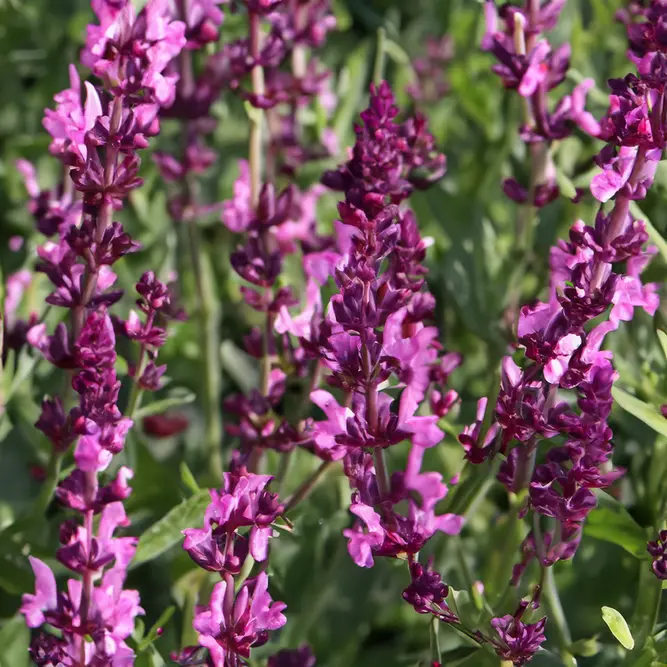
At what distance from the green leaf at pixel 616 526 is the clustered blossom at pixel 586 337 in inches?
4.5

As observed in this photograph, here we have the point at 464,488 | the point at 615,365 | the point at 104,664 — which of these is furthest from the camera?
the point at 615,365

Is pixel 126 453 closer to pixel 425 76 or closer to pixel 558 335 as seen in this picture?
pixel 558 335

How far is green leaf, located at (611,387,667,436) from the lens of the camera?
28.2 inches

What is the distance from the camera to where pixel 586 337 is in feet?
2.10

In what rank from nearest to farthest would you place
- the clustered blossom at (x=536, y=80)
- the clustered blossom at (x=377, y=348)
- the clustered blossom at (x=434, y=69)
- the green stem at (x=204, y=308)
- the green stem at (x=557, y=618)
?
1. the clustered blossom at (x=377, y=348)
2. the green stem at (x=557, y=618)
3. the clustered blossom at (x=536, y=80)
4. the green stem at (x=204, y=308)
5. the clustered blossom at (x=434, y=69)

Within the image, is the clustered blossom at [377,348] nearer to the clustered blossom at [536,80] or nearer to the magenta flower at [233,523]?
the magenta flower at [233,523]

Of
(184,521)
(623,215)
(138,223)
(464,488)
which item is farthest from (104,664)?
(138,223)

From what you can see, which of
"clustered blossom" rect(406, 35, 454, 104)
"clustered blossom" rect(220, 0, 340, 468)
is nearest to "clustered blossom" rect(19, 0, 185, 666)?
"clustered blossom" rect(220, 0, 340, 468)

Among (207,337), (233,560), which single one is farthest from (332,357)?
(207,337)

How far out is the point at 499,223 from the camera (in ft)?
4.25

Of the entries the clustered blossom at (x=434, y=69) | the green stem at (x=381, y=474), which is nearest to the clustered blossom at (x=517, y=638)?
the green stem at (x=381, y=474)

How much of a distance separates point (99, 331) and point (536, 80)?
415mm

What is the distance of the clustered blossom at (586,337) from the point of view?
612 mm

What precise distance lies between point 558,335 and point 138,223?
2.44 ft
